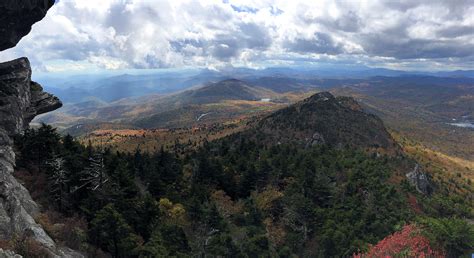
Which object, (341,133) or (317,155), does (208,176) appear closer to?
(317,155)

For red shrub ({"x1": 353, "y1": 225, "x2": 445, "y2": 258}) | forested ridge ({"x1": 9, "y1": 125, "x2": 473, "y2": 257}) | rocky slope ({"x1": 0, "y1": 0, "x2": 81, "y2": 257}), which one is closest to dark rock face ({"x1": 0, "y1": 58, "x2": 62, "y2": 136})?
rocky slope ({"x1": 0, "y1": 0, "x2": 81, "y2": 257})

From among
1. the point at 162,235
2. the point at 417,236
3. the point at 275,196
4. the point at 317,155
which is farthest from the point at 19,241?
the point at 317,155

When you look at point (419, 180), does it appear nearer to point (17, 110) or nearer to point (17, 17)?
point (17, 110)

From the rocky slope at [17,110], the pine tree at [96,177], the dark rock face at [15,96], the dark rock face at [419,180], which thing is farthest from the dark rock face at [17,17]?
the dark rock face at [419,180]

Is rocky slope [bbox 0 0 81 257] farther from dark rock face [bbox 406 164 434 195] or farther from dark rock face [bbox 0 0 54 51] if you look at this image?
dark rock face [bbox 406 164 434 195]

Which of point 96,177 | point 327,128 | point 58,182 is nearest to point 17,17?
point 58,182

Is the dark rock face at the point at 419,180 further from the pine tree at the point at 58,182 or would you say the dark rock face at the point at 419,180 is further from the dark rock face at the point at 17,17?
the dark rock face at the point at 17,17
